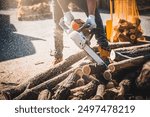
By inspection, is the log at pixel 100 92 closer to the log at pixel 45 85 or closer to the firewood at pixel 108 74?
the firewood at pixel 108 74

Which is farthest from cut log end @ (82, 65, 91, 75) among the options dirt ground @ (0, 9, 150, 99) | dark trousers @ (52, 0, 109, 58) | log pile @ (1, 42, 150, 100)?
dirt ground @ (0, 9, 150, 99)

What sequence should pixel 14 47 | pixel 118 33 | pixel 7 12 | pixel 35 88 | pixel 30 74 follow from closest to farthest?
pixel 35 88, pixel 30 74, pixel 118 33, pixel 14 47, pixel 7 12

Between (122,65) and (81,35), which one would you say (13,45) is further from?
(122,65)

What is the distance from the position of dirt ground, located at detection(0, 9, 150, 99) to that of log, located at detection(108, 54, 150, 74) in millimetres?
1268

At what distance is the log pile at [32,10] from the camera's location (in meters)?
7.39

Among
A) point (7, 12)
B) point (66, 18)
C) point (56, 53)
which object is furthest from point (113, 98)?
point (7, 12)

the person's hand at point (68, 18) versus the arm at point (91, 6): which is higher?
the arm at point (91, 6)

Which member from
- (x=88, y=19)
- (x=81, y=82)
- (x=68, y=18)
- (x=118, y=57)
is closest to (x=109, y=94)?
(x=81, y=82)

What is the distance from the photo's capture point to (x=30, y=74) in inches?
151

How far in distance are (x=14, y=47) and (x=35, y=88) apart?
2139mm

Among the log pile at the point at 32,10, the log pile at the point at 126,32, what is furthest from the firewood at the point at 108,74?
the log pile at the point at 32,10

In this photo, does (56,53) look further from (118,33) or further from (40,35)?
(40,35)

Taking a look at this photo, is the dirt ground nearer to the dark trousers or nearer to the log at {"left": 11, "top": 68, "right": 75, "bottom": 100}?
the dark trousers

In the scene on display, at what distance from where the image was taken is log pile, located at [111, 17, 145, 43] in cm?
433
